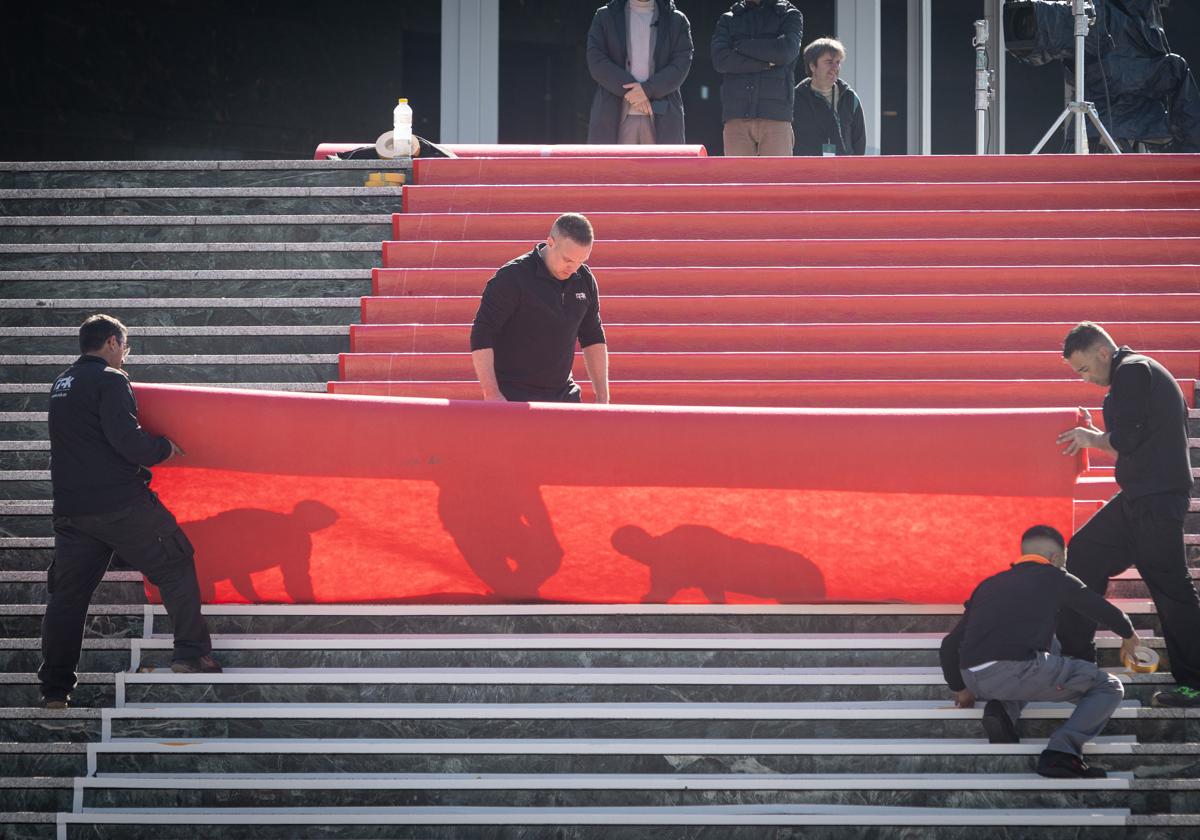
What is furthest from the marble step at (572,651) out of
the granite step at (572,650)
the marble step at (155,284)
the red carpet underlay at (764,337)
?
the marble step at (155,284)

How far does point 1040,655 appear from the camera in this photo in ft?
16.5

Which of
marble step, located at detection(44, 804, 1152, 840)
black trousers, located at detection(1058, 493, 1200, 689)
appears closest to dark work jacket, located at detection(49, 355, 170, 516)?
marble step, located at detection(44, 804, 1152, 840)

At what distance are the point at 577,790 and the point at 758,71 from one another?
5.71m

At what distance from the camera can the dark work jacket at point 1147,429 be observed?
5.26 metres

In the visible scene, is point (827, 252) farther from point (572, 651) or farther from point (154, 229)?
point (154, 229)

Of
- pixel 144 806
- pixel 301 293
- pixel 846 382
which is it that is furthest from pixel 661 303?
pixel 144 806

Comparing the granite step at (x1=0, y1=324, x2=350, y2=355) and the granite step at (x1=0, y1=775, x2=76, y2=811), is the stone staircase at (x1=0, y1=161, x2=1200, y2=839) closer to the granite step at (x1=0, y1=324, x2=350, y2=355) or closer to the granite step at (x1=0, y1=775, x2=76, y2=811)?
the granite step at (x1=0, y1=775, x2=76, y2=811)

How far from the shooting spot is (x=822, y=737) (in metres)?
5.31

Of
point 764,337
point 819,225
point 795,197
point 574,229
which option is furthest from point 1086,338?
point 795,197

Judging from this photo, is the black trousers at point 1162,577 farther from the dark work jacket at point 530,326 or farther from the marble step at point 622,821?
the dark work jacket at point 530,326

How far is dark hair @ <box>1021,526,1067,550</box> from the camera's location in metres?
5.12

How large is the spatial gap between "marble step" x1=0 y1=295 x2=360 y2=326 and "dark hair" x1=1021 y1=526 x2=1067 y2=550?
4349mm

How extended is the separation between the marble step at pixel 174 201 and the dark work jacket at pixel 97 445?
345 cm

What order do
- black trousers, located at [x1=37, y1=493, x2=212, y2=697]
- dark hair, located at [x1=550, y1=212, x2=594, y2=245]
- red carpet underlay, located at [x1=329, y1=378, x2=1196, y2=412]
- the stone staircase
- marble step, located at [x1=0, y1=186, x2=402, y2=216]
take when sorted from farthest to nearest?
1. marble step, located at [x1=0, y1=186, x2=402, y2=216]
2. red carpet underlay, located at [x1=329, y1=378, x2=1196, y2=412]
3. dark hair, located at [x1=550, y1=212, x2=594, y2=245]
4. black trousers, located at [x1=37, y1=493, x2=212, y2=697]
5. the stone staircase
